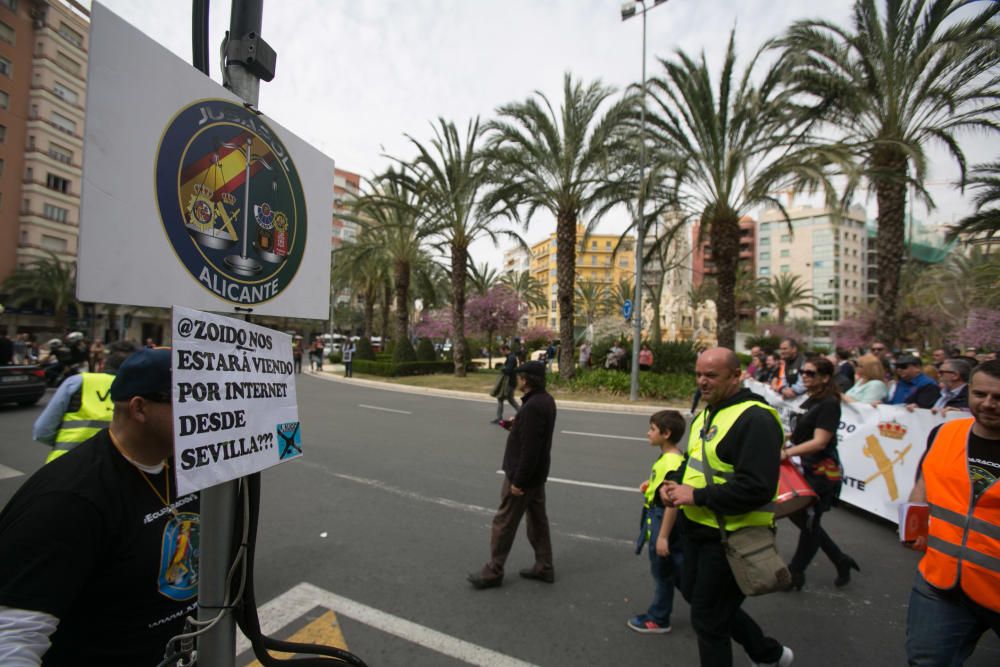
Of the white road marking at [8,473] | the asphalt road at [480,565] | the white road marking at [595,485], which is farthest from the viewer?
the white road marking at [595,485]

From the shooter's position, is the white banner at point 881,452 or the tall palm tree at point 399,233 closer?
the white banner at point 881,452

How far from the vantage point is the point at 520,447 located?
376 centimetres

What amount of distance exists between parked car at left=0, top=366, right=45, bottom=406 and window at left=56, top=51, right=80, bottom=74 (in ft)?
106

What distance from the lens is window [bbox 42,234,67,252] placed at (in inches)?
1399

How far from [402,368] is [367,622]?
63.9ft

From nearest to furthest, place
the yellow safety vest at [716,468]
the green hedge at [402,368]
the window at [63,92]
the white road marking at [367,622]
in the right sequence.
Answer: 1. the yellow safety vest at [716,468]
2. the white road marking at [367,622]
3. the green hedge at [402,368]
4. the window at [63,92]

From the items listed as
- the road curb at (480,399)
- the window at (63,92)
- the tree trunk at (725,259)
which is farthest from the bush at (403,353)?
the window at (63,92)

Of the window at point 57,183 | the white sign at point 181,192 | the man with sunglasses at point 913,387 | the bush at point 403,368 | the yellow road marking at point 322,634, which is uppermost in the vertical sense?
the window at point 57,183

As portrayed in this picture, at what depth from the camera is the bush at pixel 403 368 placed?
22.1 metres

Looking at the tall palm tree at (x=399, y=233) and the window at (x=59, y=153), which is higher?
the window at (x=59, y=153)

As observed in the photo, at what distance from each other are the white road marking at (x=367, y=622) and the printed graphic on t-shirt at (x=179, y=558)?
1.75 meters

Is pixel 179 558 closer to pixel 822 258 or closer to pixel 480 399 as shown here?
pixel 480 399

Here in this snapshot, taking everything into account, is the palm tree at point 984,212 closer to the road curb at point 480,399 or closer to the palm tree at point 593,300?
the road curb at point 480,399

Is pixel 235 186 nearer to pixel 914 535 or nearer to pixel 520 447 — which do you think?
pixel 520 447
